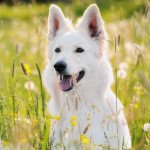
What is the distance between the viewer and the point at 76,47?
618cm

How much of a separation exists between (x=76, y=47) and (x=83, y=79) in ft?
1.25

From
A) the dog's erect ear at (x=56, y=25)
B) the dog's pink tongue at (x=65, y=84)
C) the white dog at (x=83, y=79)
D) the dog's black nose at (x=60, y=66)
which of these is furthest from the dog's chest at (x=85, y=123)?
the dog's erect ear at (x=56, y=25)

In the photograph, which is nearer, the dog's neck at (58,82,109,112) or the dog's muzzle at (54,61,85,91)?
the dog's muzzle at (54,61,85,91)

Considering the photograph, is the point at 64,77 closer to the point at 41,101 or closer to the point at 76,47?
the point at 76,47

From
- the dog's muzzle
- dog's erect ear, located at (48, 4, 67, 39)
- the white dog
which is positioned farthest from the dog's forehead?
the dog's muzzle

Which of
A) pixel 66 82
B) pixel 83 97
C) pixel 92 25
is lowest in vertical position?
pixel 83 97

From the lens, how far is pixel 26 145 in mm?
4500

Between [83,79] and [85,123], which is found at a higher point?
[83,79]

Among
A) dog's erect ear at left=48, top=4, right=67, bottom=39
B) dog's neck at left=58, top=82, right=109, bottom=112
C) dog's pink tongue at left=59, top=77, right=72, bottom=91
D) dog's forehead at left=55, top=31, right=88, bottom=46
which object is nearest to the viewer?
dog's pink tongue at left=59, top=77, right=72, bottom=91

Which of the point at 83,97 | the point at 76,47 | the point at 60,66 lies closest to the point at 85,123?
the point at 83,97

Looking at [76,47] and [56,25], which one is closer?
[76,47]

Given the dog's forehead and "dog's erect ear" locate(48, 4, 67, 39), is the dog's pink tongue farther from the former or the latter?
"dog's erect ear" locate(48, 4, 67, 39)

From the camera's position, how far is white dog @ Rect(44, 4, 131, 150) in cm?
569

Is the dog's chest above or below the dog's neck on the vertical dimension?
below
